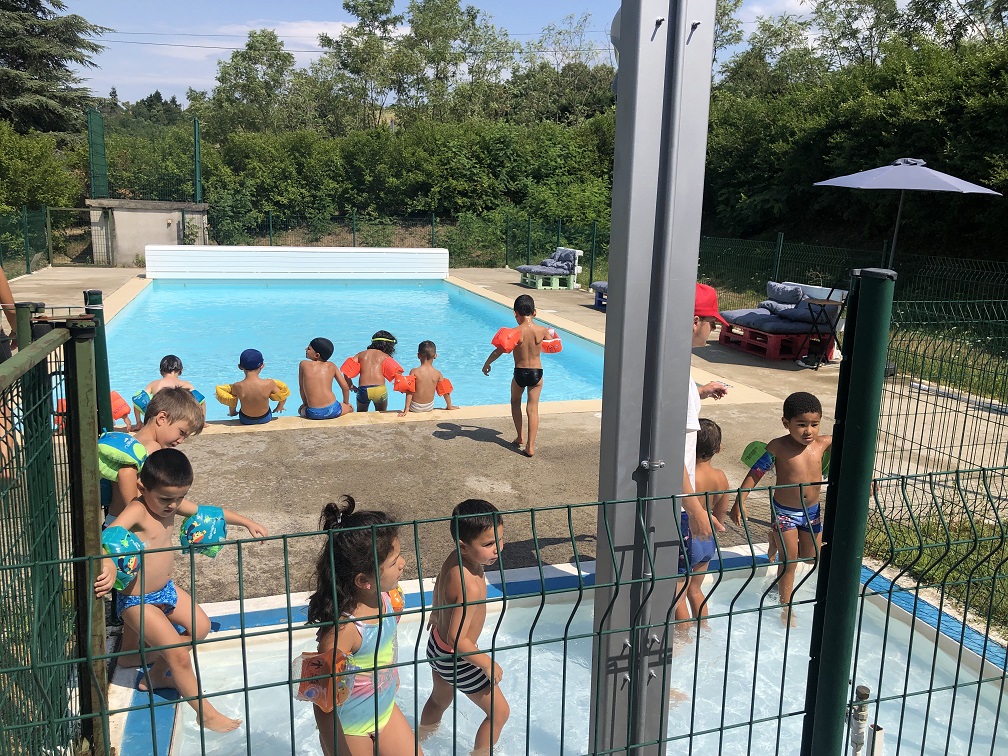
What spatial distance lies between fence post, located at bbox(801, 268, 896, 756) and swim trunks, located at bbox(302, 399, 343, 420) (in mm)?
6214

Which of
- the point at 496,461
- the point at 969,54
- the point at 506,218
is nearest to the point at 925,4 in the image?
the point at 969,54

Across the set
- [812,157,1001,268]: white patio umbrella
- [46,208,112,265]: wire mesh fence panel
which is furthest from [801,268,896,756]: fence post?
[46,208,112,265]: wire mesh fence panel

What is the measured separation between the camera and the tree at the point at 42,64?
3253 cm

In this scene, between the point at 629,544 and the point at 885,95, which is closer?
the point at 629,544

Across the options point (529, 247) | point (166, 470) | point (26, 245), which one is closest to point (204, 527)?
point (166, 470)

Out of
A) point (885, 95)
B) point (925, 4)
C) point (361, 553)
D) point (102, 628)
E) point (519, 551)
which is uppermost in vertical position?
point (925, 4)

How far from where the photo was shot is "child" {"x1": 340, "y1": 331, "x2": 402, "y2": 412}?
348 inches

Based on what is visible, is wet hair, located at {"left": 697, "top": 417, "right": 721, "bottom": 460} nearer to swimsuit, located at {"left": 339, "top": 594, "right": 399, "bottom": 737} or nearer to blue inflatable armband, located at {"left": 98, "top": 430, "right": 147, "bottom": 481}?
swimsuit, located at {"left": 339, "top": 594, "right": 399, "bottom": 737}

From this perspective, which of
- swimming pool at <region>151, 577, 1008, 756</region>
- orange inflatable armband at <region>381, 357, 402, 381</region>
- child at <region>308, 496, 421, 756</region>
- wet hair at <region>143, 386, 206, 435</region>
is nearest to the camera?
child at <region>308, 496, 421, 756</region>

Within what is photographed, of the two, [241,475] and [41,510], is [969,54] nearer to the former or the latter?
[241,475]

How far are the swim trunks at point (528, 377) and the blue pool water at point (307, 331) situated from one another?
3502mm

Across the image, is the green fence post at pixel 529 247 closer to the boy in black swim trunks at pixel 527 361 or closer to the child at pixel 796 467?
the boy in black swim trunks at pixel 527 361

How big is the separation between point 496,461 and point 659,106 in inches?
186

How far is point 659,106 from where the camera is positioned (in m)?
2.47
